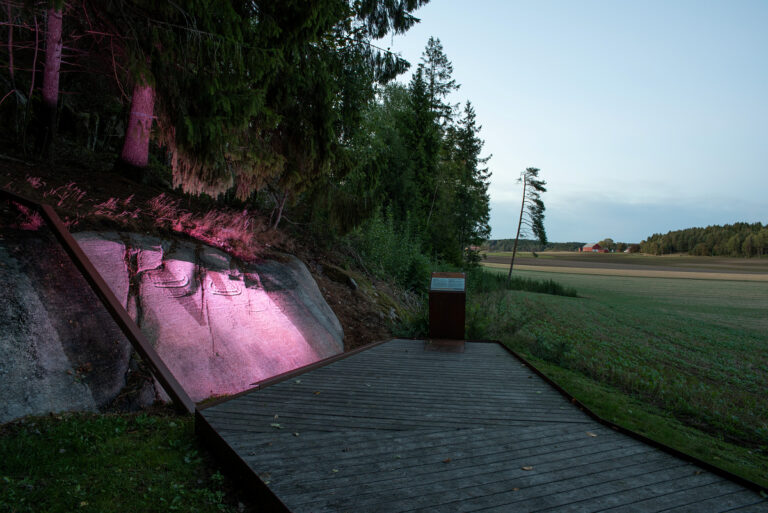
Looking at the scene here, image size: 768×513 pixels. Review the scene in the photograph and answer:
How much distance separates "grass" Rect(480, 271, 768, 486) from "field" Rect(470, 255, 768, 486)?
0.02m

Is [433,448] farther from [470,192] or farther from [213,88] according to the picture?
[470,192]

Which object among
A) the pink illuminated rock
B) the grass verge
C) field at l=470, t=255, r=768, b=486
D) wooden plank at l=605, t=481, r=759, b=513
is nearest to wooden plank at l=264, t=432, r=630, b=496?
wooden plank at l=605, t=481, r=759, b=513

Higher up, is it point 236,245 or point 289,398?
point 236,245

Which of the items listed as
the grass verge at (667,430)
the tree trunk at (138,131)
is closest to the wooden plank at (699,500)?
the grass verge at (667,430)

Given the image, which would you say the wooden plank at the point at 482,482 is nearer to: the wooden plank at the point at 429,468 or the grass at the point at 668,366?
the wooden plank at the point at 429,468

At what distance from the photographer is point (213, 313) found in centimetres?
612

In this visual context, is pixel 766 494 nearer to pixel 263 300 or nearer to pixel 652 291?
pixel 263 300

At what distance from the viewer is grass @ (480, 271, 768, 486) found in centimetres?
510

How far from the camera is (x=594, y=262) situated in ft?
266

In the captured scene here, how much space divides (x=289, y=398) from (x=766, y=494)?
Answer: 418cm

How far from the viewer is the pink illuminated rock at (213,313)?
5.40 m

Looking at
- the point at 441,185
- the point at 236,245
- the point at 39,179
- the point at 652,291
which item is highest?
the point at 441,185

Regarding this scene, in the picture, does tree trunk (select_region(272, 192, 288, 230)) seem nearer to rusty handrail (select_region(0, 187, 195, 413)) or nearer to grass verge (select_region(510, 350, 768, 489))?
rusty handrail (select_region(0, 187, 195, 413))

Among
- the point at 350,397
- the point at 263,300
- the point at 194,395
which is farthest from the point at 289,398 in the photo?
the point at 263,300
